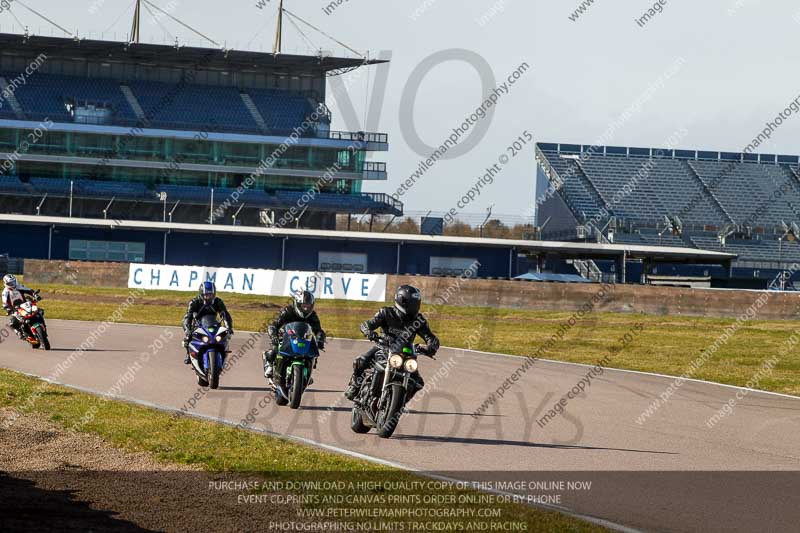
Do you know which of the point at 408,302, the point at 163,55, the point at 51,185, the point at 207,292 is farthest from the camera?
the point at 163,55

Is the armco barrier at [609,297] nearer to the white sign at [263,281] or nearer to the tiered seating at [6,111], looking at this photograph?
the white sign at [263,281]

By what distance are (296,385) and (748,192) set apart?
6456 cm

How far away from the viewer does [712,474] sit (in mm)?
10094

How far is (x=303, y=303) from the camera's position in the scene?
13672 mm

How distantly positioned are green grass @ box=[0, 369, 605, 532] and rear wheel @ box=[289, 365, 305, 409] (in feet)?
4.88

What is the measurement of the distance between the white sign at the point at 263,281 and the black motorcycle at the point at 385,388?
2818 centimetres

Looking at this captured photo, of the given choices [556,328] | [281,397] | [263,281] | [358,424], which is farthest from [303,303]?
[263,281]

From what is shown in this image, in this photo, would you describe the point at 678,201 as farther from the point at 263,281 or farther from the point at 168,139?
the point at 263,281

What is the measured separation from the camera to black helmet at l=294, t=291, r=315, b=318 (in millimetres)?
13672

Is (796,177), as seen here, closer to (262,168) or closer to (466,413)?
(262,168)

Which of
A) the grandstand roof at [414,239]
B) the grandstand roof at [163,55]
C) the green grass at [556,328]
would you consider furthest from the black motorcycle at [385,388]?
the grandstand roof at [163,55]

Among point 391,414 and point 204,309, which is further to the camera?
point 204,309

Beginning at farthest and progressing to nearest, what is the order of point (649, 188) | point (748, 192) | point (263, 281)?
point (748, 192), point (649, 188), point (263, 281)

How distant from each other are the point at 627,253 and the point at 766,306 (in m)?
25.2
